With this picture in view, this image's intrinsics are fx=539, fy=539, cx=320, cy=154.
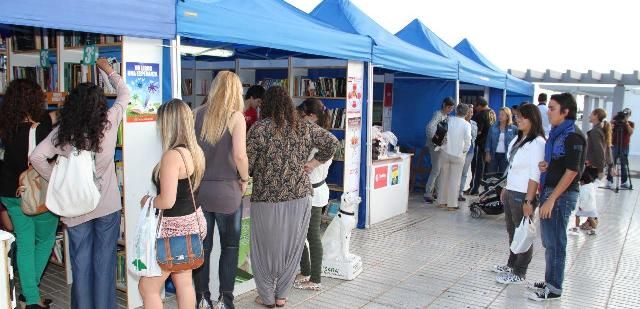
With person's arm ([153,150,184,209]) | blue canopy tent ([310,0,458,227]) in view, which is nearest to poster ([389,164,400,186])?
blue canopy tent ([310,0,458,227])

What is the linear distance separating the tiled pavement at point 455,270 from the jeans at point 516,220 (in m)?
0.16

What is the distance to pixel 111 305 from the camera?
3209mm

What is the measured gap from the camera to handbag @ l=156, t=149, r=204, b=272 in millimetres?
2703

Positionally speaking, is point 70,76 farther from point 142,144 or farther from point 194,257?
point 194,257

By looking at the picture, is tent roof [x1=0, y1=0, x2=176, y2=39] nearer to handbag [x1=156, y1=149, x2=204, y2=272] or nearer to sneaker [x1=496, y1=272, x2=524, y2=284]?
handbag [x1=156, y1=149, x2=204, y2=272]

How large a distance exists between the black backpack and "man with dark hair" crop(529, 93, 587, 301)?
11.4 ft

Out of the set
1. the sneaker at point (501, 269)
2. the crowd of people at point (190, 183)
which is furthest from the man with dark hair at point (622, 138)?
the crowd of people at point (190, 183)

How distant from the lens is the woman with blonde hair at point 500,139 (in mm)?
8211

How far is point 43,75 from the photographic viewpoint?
430 cm

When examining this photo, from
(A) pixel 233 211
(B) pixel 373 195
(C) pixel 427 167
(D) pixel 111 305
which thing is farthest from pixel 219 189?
(C) pixel 427 167

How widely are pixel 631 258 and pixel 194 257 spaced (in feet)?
15.6

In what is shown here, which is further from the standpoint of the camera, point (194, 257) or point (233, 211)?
point (233, 211)

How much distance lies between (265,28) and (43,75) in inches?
71.9

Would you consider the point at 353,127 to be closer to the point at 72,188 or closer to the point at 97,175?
the point at 97,175
